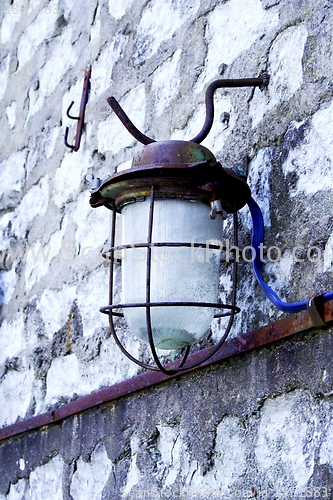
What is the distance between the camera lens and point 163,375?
1.44 m

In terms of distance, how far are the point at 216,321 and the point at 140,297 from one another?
0.28m

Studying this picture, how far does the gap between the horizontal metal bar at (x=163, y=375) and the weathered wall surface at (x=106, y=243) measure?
0.08 ft

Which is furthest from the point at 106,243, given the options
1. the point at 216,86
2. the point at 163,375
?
the point at 216,86

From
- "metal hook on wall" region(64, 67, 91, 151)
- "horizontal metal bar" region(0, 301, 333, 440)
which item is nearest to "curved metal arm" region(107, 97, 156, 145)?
"horizontal metal bar" region(0, 301, 333, 440)

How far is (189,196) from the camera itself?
1194mm

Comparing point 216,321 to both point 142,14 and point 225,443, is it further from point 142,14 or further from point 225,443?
point 142,14

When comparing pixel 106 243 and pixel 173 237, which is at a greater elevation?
pixel 106 243

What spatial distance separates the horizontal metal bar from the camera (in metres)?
1.12

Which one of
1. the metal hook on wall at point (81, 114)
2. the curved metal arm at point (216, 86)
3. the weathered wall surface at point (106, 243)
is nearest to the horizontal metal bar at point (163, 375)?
the weathered wall surface at point (106, 243)

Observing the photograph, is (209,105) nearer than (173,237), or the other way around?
(173,237)

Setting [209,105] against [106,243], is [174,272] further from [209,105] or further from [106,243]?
[106,243]

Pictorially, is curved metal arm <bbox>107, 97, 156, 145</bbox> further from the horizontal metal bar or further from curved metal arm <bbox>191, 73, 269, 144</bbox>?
the horizontal metal bar

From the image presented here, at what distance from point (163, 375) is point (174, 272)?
0.38m

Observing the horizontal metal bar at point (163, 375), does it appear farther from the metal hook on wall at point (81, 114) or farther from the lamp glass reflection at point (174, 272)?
the metal hook on wall at point (81, 114)
